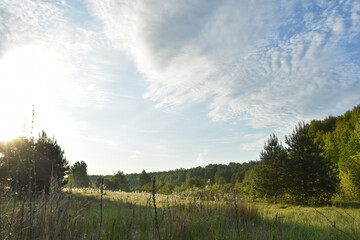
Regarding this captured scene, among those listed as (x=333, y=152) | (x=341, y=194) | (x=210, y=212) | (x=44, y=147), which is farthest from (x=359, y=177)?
(x=44, y=147)

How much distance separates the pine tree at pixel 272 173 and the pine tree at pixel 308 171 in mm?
1162

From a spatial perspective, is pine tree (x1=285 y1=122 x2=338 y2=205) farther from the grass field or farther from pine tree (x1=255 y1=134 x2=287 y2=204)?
the grass field

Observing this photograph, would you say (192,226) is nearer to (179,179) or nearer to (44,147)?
(44,147)

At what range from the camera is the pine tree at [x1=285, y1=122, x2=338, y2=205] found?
21.5 m

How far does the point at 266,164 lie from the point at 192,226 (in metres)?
22.6

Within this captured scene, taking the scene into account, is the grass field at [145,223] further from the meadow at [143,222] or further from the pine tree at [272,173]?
the pine tree at [272,173]

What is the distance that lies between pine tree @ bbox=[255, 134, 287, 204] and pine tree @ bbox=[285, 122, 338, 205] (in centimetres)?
116

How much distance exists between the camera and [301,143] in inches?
898

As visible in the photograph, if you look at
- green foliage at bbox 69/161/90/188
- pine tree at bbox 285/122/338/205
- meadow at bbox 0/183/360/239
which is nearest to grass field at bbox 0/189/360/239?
meadow at bbox 0/183/360/239

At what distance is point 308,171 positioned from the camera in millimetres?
21906

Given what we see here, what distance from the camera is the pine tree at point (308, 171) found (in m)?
21.5

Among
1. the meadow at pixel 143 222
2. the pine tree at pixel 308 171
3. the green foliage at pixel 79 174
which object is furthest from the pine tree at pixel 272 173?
the green foliage at pixel 79 174

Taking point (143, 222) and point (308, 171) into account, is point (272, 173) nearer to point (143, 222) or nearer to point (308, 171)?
point (308, 171)

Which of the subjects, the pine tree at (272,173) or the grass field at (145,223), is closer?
the grass field at (145,223)
